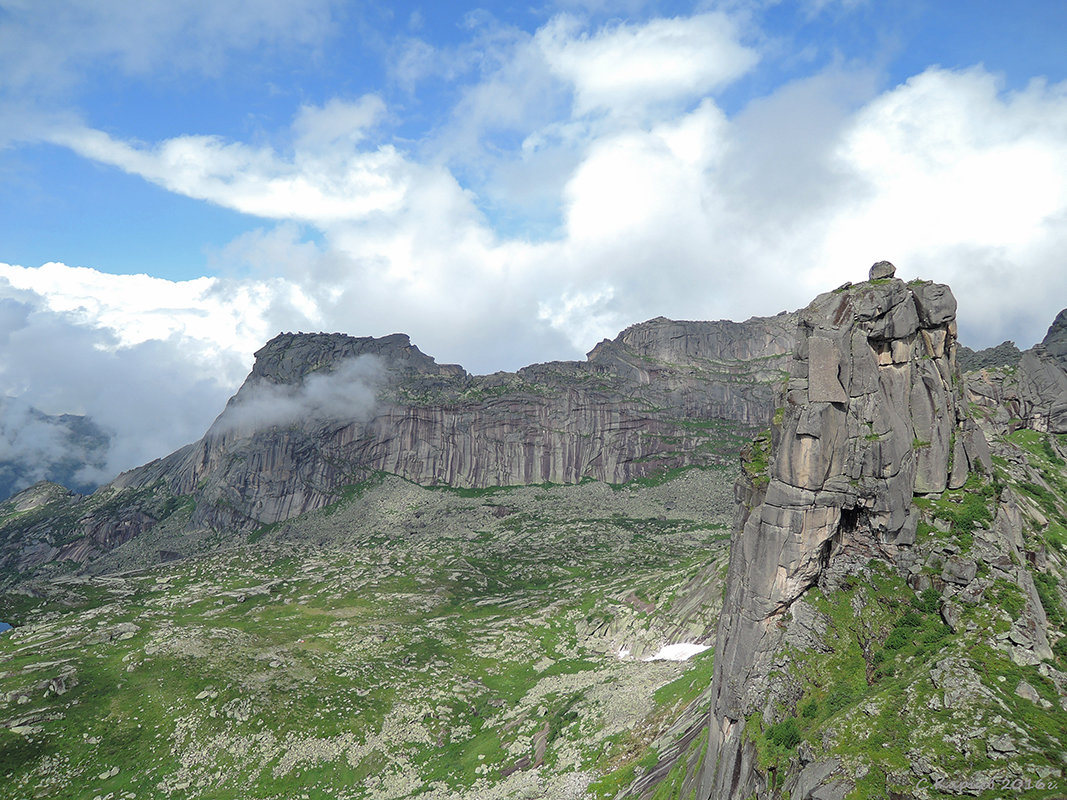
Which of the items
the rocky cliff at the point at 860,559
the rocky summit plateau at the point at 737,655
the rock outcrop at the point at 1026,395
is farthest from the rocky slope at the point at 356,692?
the rock outcrop at the point at 1026,395

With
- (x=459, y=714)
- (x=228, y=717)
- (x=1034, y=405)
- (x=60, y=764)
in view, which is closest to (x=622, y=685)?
(x=459, y=714)

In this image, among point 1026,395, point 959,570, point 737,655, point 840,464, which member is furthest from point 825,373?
point 1026,395

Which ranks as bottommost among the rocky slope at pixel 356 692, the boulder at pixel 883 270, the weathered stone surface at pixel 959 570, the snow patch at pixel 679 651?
the rocky slope at pixel 356 692

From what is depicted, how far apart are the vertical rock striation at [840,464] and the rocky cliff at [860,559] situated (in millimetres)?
100

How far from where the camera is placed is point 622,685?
80.8 metres

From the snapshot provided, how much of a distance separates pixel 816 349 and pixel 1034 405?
131 m

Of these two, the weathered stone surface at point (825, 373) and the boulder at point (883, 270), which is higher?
the boulder at point (883, 270)

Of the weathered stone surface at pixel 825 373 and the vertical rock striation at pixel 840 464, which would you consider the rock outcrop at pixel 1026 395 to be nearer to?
the vertical rock striation at pixel 840 464

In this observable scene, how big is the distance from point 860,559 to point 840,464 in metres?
6.63

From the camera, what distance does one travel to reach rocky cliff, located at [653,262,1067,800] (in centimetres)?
3123

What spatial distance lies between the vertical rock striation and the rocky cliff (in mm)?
100

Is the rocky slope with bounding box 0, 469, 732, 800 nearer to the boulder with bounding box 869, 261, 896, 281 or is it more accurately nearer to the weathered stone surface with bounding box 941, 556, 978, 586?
the weathered stone surface with bounding box 941, 556, 978, 586

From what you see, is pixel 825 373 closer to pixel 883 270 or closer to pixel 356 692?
pixel 883 270

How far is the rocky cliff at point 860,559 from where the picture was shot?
3123cm
